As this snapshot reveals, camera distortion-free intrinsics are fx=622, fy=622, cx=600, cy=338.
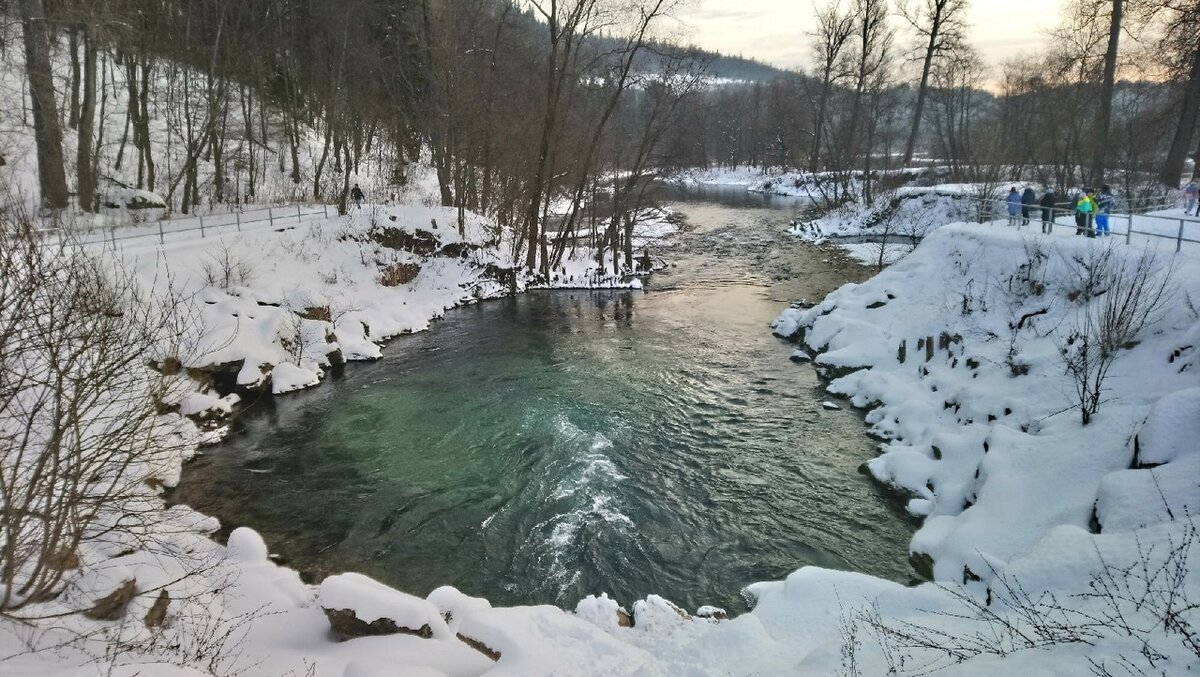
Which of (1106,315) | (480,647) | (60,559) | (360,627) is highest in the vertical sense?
(1106,315)

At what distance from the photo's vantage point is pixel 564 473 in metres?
11.6

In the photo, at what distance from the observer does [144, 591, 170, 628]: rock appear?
6699 mm

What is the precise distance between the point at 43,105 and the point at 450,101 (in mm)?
14275

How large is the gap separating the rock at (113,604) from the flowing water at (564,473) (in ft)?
8.05

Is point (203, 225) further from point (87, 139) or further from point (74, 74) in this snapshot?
point (74, 74)

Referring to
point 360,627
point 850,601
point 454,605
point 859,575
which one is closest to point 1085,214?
point 859,575

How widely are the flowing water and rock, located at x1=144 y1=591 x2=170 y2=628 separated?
7.41 feet

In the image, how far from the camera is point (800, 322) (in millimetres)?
20234

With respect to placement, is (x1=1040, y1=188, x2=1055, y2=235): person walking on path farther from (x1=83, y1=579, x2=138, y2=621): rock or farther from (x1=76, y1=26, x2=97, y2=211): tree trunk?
(x1=76, y1=26, x2=97, y2=211): tree trunk

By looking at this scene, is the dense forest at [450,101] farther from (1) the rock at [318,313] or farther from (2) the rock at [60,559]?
(2) the rock at [60,559]

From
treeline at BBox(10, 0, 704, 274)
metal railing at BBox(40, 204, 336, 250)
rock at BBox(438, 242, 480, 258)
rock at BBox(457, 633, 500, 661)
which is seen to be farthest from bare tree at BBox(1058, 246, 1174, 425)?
rock at BBox(438, 242, 480, 258)

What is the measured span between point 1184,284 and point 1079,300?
203 cm

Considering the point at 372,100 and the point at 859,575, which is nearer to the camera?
the point at 859,575

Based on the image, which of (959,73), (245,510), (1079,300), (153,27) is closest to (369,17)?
(153,27)
